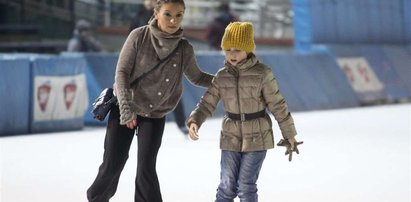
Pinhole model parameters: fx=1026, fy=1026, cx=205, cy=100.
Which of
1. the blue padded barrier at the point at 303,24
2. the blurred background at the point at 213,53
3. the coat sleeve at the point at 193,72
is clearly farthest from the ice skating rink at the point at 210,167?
the blue padded barrier at the point at 303,24

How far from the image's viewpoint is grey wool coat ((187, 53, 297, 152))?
5.64 meters

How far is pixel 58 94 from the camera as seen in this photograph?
42.4 ft

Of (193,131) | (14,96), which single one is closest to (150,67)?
(193,131)

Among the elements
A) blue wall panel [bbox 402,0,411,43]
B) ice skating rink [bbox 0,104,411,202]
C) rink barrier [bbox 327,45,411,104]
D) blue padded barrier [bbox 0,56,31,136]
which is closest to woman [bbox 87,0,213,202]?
ice skating rink [bbox 0,104,411,202]

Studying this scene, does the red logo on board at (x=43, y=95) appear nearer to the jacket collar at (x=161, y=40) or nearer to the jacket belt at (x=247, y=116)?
the jacket collar at (x=161, y=40)

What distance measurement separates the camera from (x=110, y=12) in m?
21.8

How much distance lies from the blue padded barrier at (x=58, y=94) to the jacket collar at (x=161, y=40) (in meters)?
7.01

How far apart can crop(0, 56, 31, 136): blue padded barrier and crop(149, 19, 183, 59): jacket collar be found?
6737mm

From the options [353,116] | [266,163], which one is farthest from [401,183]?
[353,116]

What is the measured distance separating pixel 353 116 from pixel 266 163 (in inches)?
274

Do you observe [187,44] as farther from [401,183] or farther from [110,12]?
[110,12]

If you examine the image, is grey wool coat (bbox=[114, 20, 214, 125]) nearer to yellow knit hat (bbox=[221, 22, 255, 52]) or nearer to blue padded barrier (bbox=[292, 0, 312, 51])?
yellow knit hat (bbox=[221, 22, 255, 52])

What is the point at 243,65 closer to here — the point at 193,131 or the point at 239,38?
the point at 239,38

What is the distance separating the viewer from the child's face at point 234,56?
5637 mm
